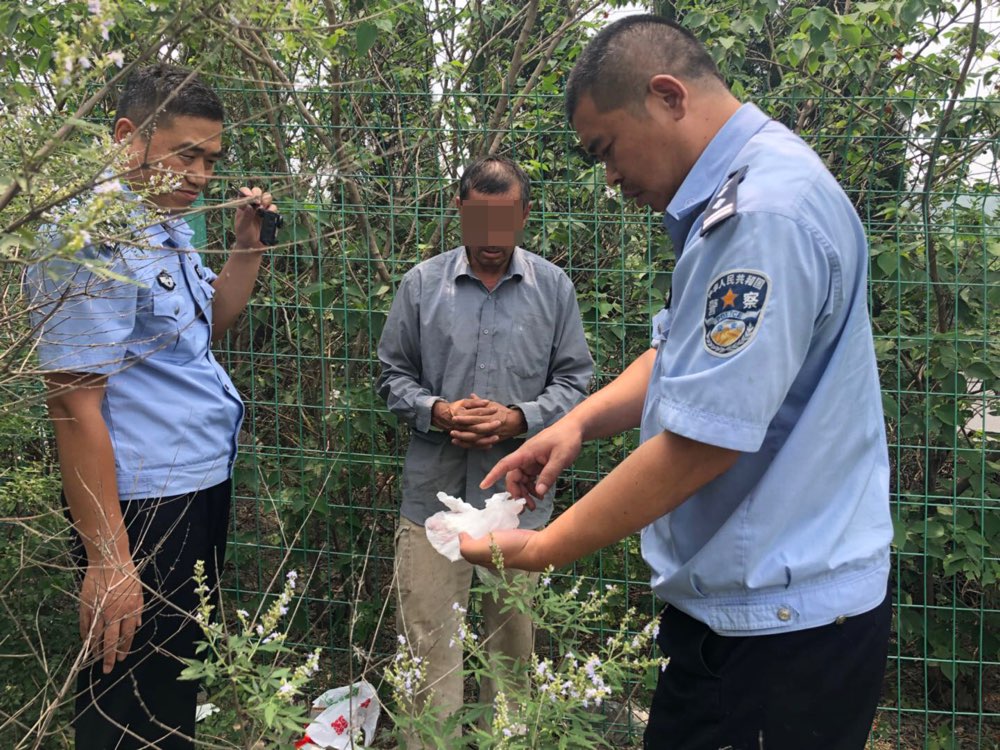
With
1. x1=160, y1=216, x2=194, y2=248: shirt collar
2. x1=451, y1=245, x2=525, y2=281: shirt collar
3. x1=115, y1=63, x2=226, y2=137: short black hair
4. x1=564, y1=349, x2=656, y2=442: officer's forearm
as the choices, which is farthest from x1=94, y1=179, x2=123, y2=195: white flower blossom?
x1=451, y1=245, x2=525, y2=281: shirt collar

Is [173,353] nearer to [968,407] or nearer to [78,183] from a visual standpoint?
[78,183]

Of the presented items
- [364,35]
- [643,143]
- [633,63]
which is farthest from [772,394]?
[364,35]

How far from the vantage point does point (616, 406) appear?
2.19 metres

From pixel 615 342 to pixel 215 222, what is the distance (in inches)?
71.7

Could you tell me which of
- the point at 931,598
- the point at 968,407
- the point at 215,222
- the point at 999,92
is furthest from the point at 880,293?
the point at 215,222

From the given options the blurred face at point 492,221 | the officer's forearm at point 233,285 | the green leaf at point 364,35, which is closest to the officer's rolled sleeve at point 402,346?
the blurred face at point 492,221

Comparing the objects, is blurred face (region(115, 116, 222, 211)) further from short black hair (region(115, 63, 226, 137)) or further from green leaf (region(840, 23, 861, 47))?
green leaf (region(840, 23, 861, 47))

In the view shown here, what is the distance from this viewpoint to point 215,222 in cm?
390

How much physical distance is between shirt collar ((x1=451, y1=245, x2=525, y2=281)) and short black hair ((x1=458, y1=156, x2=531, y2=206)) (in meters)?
0.21

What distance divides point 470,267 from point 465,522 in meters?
1.39

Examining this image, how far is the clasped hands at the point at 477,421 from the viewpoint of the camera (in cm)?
300

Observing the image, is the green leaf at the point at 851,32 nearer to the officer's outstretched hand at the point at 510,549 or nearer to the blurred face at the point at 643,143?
the blurred face at the point at 643,143

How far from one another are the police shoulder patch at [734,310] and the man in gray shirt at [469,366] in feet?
5.43

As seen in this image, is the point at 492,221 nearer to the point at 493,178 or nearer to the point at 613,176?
the point at 493,178
